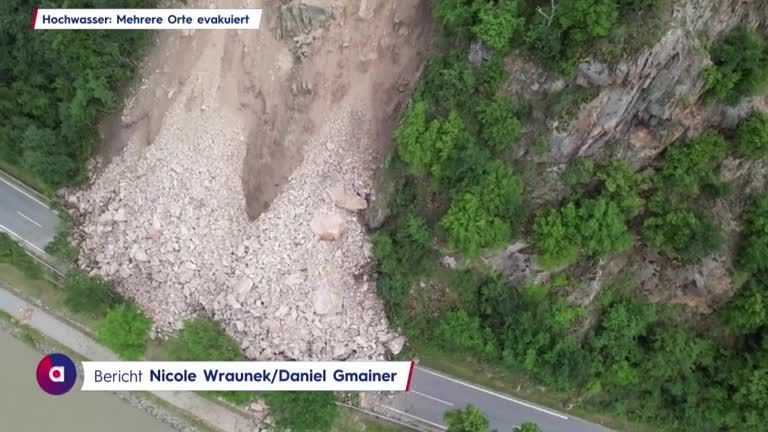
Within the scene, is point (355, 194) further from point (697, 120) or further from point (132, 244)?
point (697, 120)

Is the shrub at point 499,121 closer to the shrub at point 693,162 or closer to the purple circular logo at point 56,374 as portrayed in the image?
the shrub at point 693,162

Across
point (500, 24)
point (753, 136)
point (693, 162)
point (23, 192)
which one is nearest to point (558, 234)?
point (693, 162)

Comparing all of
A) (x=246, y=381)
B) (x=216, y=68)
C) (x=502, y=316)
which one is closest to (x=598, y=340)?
(x=502, y=316)

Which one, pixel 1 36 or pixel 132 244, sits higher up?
pixel 1 36

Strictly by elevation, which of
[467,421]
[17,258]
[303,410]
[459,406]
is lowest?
[303,410]

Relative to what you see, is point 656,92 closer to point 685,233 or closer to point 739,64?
point 739,64

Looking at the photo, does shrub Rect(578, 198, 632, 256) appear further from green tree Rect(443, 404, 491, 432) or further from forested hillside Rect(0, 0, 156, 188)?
forested hillside Rect(0, 0, 156, 188)
